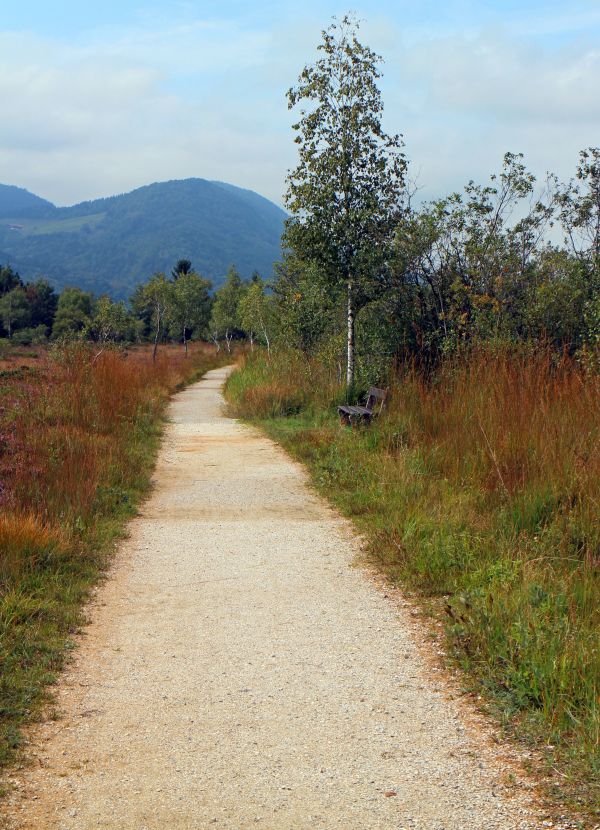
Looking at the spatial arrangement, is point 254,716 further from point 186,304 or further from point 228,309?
point 228,309

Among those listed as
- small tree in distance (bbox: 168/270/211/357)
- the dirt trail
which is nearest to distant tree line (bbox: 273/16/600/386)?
the dirt trail

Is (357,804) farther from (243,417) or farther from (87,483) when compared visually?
(243,417)

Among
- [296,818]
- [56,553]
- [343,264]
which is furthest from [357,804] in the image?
[343,264]

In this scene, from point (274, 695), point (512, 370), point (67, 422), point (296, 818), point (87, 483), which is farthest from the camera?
point (67, 422)

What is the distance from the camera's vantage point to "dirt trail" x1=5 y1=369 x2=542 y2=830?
115 inches

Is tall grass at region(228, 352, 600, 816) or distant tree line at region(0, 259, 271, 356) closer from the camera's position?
tall grass at region(228, 352, 600, 816)

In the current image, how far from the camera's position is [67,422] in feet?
34.1

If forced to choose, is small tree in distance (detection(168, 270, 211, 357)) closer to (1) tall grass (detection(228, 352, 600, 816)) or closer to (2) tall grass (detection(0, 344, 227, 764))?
(2) tall grass (detection(0, 344, 227, 764))

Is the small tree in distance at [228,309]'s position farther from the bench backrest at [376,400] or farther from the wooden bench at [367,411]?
the bench backrest at [376,400]

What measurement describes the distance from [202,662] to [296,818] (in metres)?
1.50

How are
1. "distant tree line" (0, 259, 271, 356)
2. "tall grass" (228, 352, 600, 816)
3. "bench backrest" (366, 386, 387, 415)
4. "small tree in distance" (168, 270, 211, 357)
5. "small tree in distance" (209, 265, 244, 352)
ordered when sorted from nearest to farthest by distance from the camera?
"tall grass" (228, 352, 600, 816)
"bench backrest" (366, 386, 387, 415)
"distant tree line" (0, 259, 271, 356)
"small tree in distance" (168, 270, 211, 357)
"small tree in distance" (209, 265, 244, 352)

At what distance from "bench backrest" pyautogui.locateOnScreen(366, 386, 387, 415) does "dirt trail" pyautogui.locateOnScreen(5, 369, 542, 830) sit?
4576 mm

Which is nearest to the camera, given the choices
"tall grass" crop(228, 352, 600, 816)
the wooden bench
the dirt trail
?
the dirt trail

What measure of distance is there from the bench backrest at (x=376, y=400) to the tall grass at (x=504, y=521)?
28 cm
